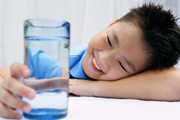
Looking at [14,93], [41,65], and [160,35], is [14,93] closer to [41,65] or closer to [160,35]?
[41,65]

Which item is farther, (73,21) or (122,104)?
(73,21)

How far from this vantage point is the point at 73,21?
75.8 inches

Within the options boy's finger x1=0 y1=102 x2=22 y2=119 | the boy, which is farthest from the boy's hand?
Result: the boy

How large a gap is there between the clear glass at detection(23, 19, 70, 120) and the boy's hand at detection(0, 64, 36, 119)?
0.7 inches

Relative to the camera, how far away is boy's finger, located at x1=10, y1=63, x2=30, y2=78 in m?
0.59

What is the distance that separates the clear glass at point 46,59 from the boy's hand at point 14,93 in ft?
0.06

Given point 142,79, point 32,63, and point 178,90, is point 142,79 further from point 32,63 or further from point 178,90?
point 32,63

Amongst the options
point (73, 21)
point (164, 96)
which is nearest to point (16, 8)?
point (73, 21)

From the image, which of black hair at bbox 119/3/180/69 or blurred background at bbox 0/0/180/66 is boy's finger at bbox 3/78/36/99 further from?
blurred background at bbox 0/0/180/66

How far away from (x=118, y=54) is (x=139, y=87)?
0.36 feet

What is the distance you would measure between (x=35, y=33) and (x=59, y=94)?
11cm

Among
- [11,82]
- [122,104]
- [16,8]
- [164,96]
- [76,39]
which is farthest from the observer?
[76,39]

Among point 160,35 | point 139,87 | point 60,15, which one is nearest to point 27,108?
point 139,87

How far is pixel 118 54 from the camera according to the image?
1021mm
